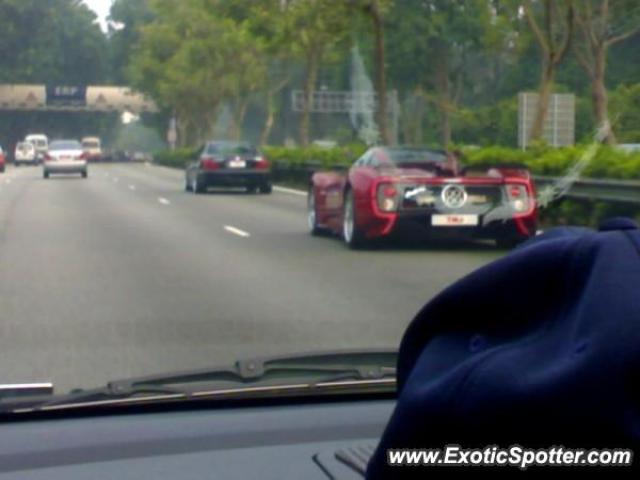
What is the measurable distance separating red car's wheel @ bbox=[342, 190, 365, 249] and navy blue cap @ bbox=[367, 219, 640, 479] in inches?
565

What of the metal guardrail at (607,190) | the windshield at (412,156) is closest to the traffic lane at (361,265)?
the windshield at (412,156)

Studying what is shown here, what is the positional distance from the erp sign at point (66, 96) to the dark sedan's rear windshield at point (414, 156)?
266 feet

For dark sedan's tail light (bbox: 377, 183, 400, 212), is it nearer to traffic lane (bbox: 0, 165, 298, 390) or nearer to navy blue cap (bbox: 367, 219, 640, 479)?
traffic lane (bbox: 0, 165, 298, 390)

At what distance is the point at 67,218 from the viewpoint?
79.6ft

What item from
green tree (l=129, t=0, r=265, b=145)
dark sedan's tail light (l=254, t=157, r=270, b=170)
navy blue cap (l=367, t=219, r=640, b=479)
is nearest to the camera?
navy blue cap (l=367, t=219, r=640, b=479)

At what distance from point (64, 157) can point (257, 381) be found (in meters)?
46.6

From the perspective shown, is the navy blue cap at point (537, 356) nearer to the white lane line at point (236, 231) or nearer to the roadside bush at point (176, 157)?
the white lane line at point (236, 231)

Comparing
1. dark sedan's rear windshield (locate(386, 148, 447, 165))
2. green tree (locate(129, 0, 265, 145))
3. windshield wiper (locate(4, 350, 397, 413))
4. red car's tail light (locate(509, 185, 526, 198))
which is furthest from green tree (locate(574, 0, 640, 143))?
green tree (locate(129, 0, 265, 145))

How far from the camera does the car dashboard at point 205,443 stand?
327 centimetres

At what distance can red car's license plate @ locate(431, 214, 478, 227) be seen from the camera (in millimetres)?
15922

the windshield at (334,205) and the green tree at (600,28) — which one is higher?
the green tree at (600,28)

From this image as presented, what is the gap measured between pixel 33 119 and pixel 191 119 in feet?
108

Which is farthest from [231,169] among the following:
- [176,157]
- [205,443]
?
[176,157]

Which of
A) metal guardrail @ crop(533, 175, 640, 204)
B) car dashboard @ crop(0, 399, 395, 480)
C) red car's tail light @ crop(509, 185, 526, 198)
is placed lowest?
metal guardrail @ crop(533, 175, 640, 204)
